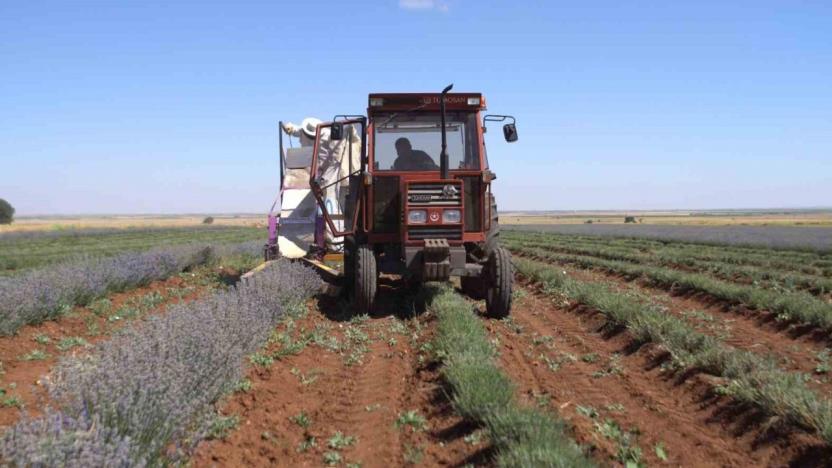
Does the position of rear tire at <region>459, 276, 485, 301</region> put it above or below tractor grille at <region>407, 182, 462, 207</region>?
below

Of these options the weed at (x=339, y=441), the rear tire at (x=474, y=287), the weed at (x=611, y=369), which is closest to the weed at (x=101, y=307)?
the rear tire at (x=474, y=287)

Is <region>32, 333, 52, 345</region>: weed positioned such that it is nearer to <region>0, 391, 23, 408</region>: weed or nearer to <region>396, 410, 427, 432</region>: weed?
<region>0, 391, 23, 408</region>: weed

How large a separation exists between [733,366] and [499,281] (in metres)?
3.76

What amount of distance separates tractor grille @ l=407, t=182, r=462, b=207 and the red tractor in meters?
0.01

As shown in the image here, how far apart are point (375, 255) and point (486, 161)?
2.28 metres

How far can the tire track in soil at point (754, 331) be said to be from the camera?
7461mm

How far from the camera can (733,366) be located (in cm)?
620

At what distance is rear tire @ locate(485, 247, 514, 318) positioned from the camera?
30.9 feet

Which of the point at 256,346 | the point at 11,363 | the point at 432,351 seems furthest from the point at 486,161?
the point at 11,363

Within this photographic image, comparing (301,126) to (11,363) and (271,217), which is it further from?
(11,363)

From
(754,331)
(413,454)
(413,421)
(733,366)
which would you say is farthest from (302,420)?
(754,331)

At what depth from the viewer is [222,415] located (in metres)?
4.93

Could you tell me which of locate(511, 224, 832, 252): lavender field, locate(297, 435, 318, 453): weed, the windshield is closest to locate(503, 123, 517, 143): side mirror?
the windshield

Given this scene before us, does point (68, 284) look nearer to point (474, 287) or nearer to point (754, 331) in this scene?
point (474, 287)
